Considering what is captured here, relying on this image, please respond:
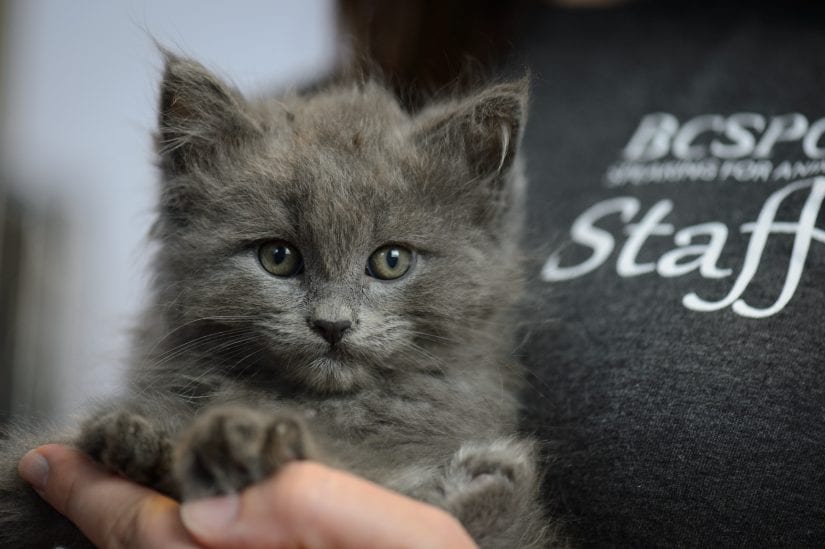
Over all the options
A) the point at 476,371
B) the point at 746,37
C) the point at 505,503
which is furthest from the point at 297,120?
the point at 746,37

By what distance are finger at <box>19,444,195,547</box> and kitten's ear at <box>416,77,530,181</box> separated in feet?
2.87

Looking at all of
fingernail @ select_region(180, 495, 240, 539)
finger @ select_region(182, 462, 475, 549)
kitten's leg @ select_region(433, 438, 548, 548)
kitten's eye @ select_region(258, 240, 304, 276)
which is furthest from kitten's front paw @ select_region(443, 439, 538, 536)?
kitten's eye @ select_region(258, 240, 304, 276)

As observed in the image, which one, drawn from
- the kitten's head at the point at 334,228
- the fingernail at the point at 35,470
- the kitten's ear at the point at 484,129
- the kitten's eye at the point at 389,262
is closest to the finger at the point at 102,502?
the fingernail at the point at 35,470

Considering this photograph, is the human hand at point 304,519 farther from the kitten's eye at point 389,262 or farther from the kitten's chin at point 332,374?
the kitten's eye at point 389,262

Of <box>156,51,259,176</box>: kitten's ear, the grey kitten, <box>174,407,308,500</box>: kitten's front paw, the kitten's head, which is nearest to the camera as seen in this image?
<box>174,407,308,500</box>: kitten's front paw

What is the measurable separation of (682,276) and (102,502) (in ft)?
3.88

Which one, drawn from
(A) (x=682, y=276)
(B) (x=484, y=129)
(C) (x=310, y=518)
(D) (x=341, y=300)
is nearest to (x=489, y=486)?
(C) (x=310, y=518)

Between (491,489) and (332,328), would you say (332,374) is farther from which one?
(491,489)

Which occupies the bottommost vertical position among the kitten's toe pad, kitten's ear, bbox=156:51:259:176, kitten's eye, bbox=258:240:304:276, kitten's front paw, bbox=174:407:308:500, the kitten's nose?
the kitten's toe pad

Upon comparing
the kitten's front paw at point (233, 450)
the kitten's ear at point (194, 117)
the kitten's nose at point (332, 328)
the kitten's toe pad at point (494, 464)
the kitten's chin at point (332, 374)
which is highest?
the kitten's ear at point (194, 117)

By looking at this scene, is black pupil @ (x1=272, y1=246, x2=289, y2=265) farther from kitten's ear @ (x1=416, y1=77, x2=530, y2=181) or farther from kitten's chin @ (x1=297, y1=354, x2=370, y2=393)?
kitten's ear @ (x1=416, y1=77, x2=530, y2=181)

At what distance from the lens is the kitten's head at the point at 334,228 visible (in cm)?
137

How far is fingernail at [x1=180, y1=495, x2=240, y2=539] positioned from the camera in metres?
1.07

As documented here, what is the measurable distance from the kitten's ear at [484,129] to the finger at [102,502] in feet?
2.87
